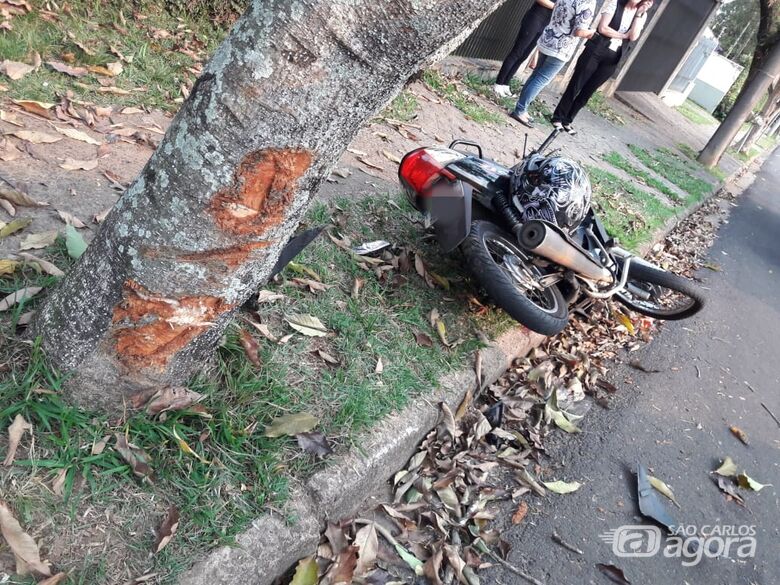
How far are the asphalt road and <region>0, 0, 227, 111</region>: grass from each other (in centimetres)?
362

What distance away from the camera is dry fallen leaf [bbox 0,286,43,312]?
2026 mm

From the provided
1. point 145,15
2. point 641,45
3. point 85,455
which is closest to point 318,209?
point 85,455

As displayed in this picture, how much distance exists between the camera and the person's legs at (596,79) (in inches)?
292

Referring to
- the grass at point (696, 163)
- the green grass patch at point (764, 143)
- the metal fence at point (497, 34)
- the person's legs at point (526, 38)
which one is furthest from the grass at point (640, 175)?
the green grass patch at point (764, 143)

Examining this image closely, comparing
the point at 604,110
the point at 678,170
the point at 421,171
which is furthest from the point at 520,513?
the point at 604,110

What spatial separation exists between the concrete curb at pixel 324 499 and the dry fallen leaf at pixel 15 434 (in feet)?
1.99

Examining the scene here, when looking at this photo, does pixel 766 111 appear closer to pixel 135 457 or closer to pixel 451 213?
pixel 451 213

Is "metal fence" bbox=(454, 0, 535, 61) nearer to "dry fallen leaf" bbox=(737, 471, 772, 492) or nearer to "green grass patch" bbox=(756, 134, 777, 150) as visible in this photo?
"dry fallen leaf" bbox=(737, 471, 772, 492)

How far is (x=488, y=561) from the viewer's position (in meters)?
2.47

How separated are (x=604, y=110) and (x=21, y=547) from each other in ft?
41.4

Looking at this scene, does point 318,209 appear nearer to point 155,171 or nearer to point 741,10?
point 155,171

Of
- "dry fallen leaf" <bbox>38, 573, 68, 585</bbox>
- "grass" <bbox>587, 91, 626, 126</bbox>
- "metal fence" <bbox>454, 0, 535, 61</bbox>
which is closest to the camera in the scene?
"dry fallen leaf" <bbox>38, 573, 68, 585</bbox>

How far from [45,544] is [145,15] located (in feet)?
16.0

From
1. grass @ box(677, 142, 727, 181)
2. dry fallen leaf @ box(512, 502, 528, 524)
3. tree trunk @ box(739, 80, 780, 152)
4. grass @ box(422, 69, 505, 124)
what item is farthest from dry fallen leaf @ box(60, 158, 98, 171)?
tree trunk @ box(739, 80, 780, 152)
